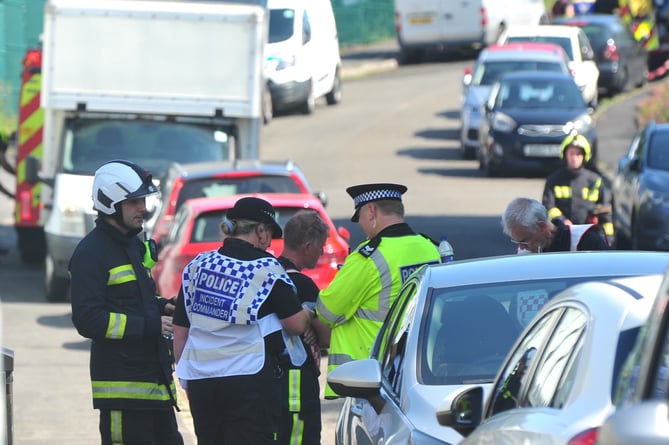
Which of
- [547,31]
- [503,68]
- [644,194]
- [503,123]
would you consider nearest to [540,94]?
[503,123]

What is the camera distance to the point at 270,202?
44.1 feet

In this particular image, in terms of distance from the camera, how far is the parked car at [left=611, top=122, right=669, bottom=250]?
54.1ft

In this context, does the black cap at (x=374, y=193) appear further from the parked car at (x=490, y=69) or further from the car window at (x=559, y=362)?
the parked car at (x=490, y=69)

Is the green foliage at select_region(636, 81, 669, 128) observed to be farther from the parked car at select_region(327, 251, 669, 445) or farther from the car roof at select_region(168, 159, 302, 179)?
the parked car at select_region(327, 251, 669, 445)

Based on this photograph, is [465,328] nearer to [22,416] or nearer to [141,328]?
[141,328]

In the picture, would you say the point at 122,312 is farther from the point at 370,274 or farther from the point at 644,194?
the point at 644,194

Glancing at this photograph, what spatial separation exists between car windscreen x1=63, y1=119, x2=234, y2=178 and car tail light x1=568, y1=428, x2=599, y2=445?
14.2 metres

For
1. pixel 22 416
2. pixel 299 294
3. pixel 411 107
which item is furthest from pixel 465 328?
pixel 411 107

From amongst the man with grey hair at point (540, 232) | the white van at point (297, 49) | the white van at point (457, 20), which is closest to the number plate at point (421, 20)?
the white van at point (457, 20)

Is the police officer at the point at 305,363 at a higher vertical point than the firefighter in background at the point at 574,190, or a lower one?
higher

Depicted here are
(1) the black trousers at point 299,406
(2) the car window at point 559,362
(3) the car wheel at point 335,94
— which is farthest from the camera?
(3) the car wheel at point 335,94

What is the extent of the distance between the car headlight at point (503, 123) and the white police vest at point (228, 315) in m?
18.8

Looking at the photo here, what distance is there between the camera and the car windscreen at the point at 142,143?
58.7 ft

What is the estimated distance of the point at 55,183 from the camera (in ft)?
58.6
